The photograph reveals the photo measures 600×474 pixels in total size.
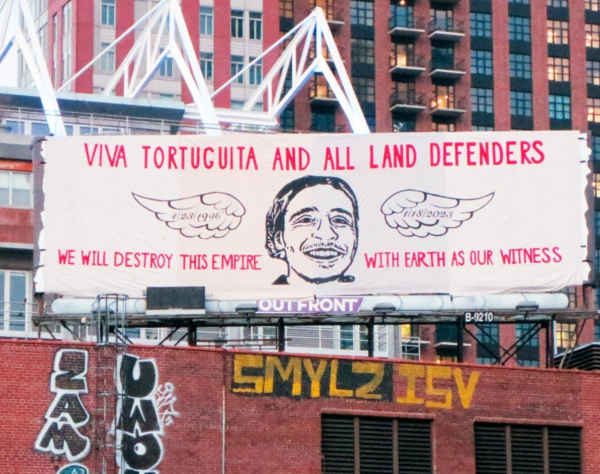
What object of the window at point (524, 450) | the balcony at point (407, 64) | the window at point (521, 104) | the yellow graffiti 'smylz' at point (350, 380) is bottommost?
the window at point (524, 450)

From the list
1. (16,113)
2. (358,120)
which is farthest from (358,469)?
(16,113)

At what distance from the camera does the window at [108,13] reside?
5039 inches

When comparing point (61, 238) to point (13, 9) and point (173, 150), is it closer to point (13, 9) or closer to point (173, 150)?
point (173, 150)

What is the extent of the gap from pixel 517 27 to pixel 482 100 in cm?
785

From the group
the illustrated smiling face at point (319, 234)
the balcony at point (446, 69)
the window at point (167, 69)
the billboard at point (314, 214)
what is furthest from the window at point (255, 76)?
the illustrated smiling face at point (319, 234)

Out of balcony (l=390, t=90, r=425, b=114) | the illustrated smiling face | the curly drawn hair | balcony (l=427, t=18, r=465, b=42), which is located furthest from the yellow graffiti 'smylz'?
balcony (l=427, t=18, r=465, b=42)

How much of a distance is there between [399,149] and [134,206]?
10.2 m

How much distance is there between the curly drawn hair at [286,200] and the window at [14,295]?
18600 mm

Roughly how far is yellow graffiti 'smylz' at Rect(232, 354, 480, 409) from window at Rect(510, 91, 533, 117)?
3869 inches

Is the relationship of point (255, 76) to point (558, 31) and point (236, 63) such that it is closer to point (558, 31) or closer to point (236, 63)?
point (236, 63)

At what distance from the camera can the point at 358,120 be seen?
7544 centimetres

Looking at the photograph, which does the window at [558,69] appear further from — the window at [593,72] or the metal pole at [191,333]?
the metal pole at [191,333]

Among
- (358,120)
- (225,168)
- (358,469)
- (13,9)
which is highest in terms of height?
(13,9)

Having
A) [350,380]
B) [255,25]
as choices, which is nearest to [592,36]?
[255,25]
